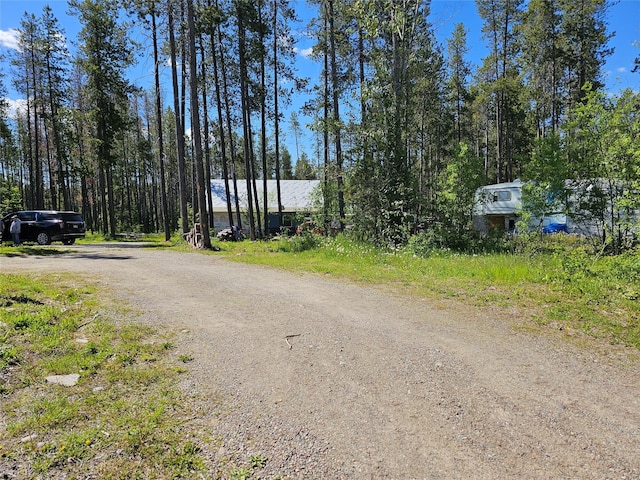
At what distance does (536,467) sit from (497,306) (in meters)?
3.95

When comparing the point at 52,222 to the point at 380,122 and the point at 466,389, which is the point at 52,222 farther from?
the point at 466,389

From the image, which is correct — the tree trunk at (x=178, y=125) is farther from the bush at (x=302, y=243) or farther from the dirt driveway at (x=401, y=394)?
the dirt driveway at (x=401, y=394)

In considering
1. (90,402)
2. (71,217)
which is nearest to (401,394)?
(90,402)

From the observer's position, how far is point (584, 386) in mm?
3340

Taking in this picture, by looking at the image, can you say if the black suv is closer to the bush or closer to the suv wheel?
Result: the suv wheel

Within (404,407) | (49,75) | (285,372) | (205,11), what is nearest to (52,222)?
(205,11)

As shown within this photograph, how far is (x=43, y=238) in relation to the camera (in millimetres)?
17016

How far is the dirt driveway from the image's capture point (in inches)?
94.0

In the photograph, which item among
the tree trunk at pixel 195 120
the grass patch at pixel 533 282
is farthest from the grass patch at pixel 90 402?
the tree trunk at pixel 195 120

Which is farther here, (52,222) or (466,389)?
(52,222)

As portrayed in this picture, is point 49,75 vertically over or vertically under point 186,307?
over

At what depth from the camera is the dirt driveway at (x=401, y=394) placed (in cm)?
239

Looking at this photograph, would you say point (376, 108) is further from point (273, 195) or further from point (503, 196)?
point (273, 195)

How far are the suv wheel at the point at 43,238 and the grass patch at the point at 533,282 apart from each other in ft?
39.3
